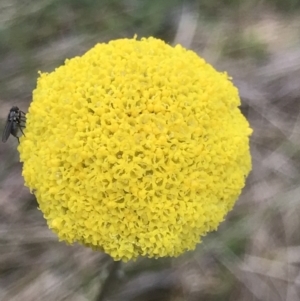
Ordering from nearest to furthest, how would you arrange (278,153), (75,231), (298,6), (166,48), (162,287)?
(75,231), (166,48), (162,287), (278,153), (298,6)

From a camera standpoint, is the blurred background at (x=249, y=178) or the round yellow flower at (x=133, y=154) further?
the blurred background at (x=249, y=178)

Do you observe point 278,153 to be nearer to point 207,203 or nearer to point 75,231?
point 207,203

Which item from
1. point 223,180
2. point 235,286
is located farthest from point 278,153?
point 223,180

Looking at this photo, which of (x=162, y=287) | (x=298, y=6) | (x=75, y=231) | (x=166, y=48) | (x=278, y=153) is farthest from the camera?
(x=298, y=6)

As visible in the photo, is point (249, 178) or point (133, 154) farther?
point (249, 178)
